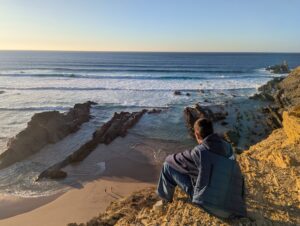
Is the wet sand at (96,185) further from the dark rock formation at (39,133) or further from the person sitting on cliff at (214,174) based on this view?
the person sitting on cliff at (214,174)

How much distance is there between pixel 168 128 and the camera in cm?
2222

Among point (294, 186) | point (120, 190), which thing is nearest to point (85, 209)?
point (120, 190)

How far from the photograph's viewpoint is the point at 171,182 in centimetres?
564

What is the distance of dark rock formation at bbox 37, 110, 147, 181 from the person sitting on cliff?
9.88 meters

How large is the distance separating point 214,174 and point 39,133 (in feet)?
50.3

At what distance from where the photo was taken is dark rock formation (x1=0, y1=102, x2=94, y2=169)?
16.2m

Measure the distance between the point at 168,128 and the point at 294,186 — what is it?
616 inches

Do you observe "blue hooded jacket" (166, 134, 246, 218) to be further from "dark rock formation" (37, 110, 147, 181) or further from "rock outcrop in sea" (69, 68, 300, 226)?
"dark rock formation" (37, 110, 147, 181)

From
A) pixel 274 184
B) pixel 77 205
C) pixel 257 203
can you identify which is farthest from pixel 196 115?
pixel 257 203

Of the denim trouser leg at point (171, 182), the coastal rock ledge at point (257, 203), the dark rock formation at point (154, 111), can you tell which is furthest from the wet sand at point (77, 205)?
the dark rock formation at point (154, 111)

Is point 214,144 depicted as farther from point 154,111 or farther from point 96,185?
point 154,111

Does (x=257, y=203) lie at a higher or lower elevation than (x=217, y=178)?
lower

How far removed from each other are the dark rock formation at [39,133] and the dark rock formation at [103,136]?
1980 mm

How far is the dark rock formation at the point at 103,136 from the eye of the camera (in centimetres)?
1442
